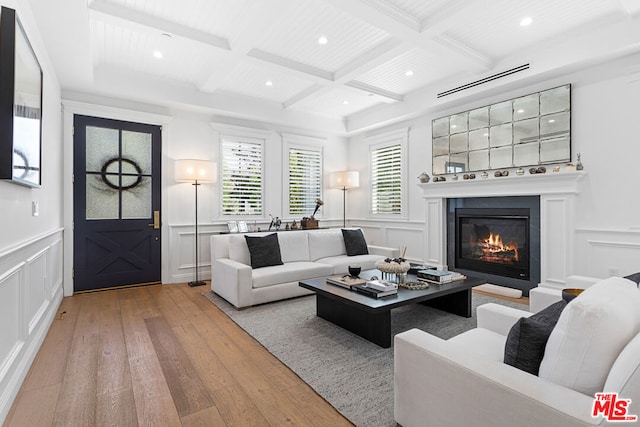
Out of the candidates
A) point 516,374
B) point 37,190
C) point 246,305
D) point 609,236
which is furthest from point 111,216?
point 609,236

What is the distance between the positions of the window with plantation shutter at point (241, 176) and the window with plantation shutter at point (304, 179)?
658 millimetres

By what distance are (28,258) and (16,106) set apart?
A: 111 centimetres

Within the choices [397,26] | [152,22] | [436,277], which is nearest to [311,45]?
[397,26]

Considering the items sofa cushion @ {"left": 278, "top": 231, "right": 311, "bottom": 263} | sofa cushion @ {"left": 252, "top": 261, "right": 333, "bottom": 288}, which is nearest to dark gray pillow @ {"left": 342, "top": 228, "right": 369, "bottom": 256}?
sofa cushion @ {"left": 278, "top": 231, "right": 311, "bottom": 263}

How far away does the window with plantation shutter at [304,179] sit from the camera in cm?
616

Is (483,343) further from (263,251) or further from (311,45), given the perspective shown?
(311,45)

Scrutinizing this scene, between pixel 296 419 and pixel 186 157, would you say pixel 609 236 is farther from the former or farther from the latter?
pixel 186 157

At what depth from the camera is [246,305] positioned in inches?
144

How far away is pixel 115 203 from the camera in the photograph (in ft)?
14.9

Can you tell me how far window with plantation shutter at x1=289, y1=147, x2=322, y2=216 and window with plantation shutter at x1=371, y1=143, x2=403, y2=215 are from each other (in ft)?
3.54

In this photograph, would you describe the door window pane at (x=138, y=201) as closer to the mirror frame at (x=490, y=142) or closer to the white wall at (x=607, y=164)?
the mirror frame at (x=490, y=142)

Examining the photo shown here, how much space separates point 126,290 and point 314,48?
3.98 metres

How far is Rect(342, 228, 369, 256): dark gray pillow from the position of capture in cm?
504

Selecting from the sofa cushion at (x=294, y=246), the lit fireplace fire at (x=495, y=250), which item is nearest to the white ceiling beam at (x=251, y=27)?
the sofa cushion at (x=294, y=246)
